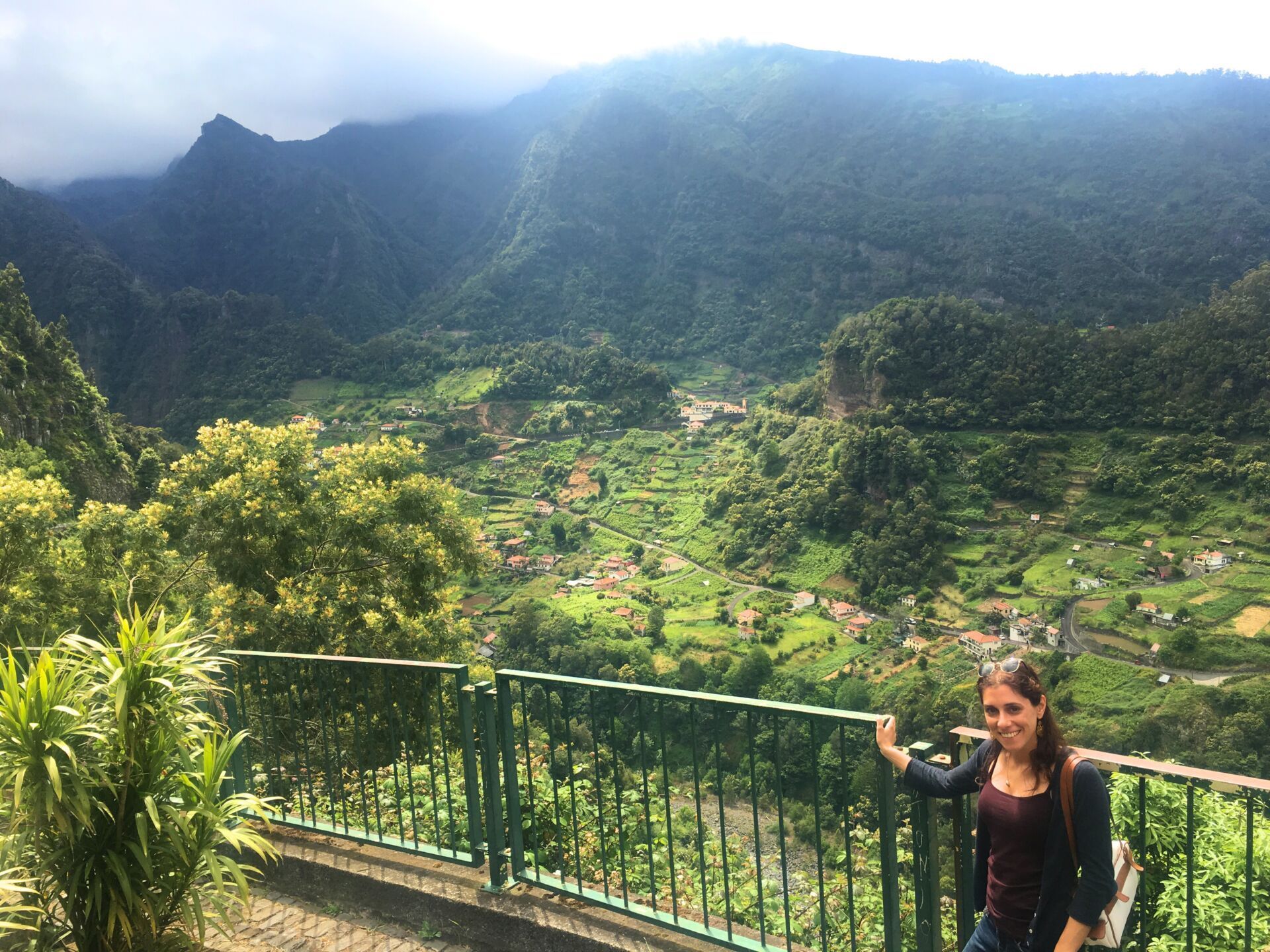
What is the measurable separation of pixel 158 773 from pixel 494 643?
24962 mm

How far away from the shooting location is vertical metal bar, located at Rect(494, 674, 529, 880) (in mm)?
2961

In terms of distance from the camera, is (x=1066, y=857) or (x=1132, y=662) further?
(x=1132, y=662)

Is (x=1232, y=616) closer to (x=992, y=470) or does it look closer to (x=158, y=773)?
(x=992, y=470)

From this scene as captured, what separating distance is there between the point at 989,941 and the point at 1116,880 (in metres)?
0.38

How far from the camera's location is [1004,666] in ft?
5.72

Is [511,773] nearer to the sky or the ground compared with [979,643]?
nearer to the sky

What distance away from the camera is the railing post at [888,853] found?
207cm

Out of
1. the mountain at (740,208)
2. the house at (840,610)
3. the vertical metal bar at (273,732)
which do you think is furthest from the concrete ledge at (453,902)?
the mountain at (740,208)

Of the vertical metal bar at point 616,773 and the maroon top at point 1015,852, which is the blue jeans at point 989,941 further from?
the vertical metal bar at point 616,773

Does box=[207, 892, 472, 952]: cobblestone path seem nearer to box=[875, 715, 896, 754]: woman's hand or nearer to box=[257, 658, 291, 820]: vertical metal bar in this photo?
box=[257, 658, 291, 820]: vertical metal bar

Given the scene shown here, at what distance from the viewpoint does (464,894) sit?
295 cm

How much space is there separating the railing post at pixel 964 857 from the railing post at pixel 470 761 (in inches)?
71.2

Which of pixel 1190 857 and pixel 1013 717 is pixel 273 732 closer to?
pixel 1013 717

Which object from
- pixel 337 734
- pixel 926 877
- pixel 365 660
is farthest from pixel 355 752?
pixel 926 877
